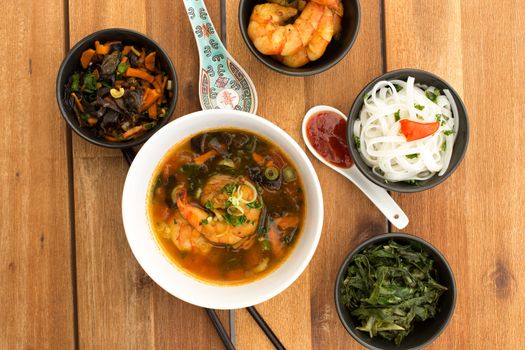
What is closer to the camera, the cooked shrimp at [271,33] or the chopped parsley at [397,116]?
the cooked shrimp at [271,33]

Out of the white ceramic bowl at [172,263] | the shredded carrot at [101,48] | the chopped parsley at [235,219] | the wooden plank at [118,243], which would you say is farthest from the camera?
the wooden plank at [118,243]

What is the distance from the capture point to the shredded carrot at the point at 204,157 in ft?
6.23

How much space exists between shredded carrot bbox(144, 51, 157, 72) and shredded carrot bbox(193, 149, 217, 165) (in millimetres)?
401

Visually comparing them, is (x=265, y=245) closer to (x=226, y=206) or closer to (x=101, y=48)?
(x=226, y=206)

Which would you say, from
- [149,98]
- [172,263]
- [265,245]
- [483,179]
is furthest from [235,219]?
[483,179]

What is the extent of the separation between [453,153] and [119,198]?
4.24ft

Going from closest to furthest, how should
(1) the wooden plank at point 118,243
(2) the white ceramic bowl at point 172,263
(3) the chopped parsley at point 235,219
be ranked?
1. (2) the white ceramic bowl at point 172,263
2. (3) the chopped parsley at point 235,219
3. (1) the wooden plank at point 118,243

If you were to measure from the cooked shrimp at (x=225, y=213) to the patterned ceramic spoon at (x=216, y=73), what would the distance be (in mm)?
354

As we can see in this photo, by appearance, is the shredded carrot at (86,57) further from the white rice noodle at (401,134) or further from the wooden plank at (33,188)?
the white rice noodle at (401,134)

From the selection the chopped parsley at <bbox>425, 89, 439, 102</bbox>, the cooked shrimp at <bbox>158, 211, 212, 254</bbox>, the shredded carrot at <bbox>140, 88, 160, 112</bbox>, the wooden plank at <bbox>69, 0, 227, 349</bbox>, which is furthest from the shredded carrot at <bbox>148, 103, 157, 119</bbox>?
the chopped parsley at <bbox>425, 89, 439, 102</bbox>

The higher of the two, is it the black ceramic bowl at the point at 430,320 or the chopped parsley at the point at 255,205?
the chopped parsley at the point at 255,205

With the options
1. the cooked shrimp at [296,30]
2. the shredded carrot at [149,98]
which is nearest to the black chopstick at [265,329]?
the shredded carrot at [149,98]

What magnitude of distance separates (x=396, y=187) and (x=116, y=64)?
1124mm

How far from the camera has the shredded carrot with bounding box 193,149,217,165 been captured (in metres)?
1.90
